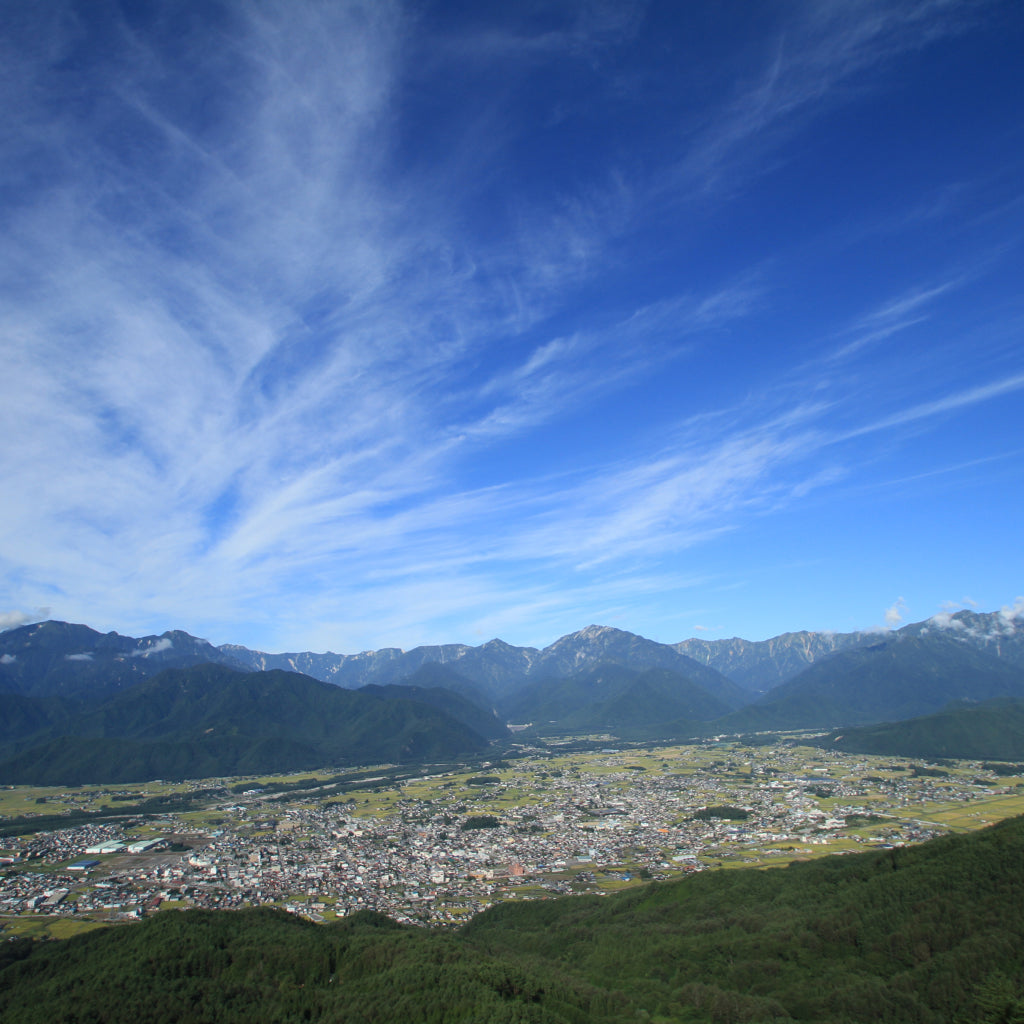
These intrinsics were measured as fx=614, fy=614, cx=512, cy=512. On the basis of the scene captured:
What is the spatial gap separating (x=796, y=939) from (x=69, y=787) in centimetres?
20116

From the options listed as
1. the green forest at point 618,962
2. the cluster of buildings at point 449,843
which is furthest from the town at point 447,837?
the green forest at point 618,962

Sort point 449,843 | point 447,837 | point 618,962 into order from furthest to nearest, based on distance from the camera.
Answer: point 447,837 → point 449,843 → point 618,962

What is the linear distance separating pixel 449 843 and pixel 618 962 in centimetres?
5020

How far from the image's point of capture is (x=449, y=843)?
10188 cm

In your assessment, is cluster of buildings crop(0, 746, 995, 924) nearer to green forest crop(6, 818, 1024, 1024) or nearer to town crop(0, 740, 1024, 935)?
town crop(0, 740, 1024, 935)

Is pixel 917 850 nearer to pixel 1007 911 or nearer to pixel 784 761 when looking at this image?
pixel 1007 911

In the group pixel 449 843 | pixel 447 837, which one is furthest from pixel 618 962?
pixel 447 837

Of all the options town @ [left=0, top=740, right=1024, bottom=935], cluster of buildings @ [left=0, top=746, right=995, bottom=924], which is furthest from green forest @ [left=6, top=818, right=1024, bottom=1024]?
cluster of buildings @ [left=0, top=746, right=995, bottom=924]

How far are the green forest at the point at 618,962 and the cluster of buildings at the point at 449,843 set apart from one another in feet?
51.8

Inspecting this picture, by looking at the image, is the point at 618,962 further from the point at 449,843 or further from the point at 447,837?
the point at 447,837

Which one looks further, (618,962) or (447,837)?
(447,837)

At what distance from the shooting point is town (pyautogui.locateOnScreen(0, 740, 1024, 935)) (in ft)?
252

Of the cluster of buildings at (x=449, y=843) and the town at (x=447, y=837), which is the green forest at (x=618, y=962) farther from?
the cluster of buildings at (x=449, y=843)

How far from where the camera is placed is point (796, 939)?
5581 centimetres
